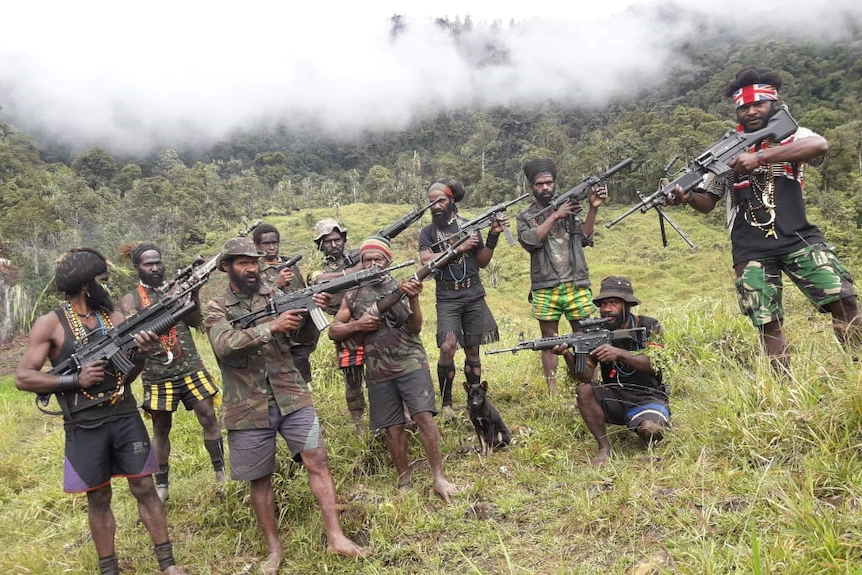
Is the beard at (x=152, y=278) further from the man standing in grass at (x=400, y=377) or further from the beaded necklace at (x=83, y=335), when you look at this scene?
the man standing in grass at (x=400, y=377)

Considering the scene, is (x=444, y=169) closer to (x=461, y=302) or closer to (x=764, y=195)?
(x=461, y=302)

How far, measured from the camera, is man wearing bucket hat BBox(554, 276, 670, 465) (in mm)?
4285

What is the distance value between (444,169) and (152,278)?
208 ft

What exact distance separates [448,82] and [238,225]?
120m

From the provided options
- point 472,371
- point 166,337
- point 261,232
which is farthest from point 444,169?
point 166,337

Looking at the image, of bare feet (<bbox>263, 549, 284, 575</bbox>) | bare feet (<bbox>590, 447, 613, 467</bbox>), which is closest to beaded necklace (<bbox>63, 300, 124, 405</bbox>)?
bare feet (<bbox>263, 549, 284, 575</bbox>)

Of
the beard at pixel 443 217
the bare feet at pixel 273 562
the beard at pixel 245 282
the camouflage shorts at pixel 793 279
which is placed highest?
the beard at pixel 443 217

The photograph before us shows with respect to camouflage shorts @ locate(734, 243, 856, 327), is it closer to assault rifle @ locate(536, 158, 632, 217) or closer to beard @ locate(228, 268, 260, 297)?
assault rifle @ locate(536, 158, 632, 217)

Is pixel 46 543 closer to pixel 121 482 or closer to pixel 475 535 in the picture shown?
pixel 121 482

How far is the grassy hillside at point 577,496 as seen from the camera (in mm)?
2857

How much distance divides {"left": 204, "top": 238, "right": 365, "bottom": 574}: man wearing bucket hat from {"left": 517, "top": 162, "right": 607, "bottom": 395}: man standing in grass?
107 inches

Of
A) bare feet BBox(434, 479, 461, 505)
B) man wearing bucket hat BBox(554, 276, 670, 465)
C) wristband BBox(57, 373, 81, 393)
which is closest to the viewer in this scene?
wristband BBox(57, 373, 81, 393)

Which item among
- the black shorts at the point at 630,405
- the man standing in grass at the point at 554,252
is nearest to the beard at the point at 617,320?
the black shorts at the point at 630,405

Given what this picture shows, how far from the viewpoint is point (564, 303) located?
559 centimetres
